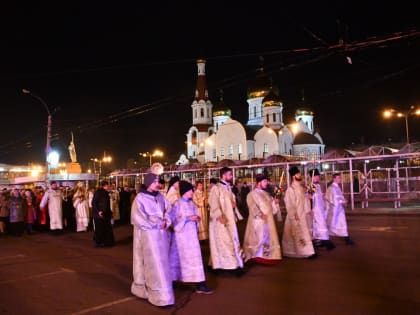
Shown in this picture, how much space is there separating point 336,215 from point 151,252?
595cm

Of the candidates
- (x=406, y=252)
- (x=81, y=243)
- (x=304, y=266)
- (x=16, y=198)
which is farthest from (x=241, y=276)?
(x=16, y=198)

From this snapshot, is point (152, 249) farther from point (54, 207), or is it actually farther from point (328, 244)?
point (54, 207)

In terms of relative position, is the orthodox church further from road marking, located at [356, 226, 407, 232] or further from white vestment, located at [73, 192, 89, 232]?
white vestment, located at [73, 192, 89, 232]

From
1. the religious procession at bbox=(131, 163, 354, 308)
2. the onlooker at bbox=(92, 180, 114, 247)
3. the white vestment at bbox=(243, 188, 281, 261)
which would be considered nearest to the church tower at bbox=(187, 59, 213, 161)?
the onlooker at bbox=(92, 180, 114, 247)

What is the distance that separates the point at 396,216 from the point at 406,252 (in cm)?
898

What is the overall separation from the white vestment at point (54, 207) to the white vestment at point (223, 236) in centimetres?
919

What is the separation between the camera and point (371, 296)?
5.94m

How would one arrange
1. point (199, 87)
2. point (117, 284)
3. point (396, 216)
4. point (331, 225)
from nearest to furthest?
point (117, 284) < point (331, 225) < point (396, 216) < point (199, 87)

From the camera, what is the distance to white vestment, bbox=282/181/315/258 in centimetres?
875

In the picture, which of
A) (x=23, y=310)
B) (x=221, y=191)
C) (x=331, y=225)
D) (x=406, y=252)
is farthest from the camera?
(x=331, y=225)

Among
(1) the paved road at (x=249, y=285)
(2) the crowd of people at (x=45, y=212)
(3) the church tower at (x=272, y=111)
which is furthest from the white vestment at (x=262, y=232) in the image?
(3) the church tower at (x=272, y=111)

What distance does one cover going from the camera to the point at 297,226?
8.87 m

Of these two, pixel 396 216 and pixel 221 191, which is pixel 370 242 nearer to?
pixel 221 191

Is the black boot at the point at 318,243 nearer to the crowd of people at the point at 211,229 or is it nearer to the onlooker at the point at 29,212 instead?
the crowd of people at the point at 211,229
